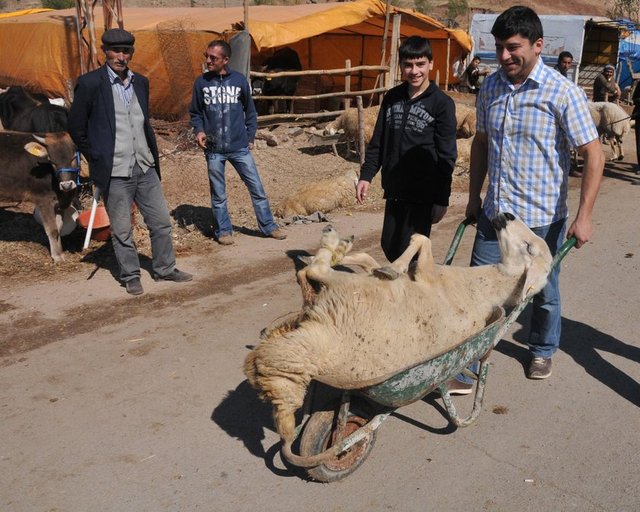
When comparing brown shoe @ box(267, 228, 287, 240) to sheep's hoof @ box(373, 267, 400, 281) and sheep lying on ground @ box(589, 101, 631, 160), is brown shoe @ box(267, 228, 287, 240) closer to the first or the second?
sheep's hoof @ box(373, 267, 400, 281)

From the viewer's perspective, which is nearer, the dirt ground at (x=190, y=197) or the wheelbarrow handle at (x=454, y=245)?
the wheelbarrow handle at (x=454, y=245)

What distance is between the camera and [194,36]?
14.0 m

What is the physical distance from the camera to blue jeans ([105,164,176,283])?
571 cm

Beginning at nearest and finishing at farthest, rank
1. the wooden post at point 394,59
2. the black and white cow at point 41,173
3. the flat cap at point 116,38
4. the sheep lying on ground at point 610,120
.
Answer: the flat cap at point 116,38
the black and white cow at point 41,173
the sheep lying on ground at point 610,120
the wooden post at point 394,59

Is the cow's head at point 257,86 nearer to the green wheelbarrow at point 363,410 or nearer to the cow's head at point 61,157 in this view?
the cow's head at point 61,157

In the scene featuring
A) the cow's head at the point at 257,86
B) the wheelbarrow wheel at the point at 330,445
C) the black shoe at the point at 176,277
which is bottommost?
the black shoe at the point at 176,277

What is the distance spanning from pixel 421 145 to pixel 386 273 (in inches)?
59.7

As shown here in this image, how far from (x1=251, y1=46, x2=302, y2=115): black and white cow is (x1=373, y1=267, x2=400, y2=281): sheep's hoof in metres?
11.7

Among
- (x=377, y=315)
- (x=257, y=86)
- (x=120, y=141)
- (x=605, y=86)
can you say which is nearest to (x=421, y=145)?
(x=377, y=315)

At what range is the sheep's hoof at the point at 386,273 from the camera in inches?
126

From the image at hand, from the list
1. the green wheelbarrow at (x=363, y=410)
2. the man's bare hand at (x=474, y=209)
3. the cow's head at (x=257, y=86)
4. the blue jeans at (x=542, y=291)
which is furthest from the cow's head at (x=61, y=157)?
the cow's head at (x=257, y=86)

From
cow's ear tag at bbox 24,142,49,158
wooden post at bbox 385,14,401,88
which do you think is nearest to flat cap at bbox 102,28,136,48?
cow's ear tag at bbox 24,142,49,158

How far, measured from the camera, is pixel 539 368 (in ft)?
14.5

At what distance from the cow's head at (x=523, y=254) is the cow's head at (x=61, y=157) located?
476 cm
